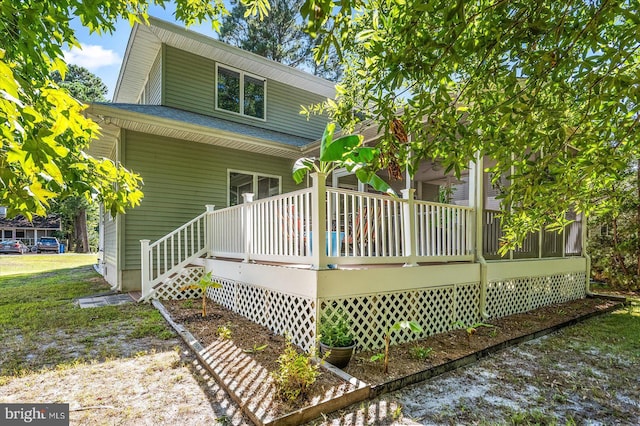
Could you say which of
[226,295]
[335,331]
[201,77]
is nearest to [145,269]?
[226,295]

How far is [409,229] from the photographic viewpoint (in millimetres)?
4848

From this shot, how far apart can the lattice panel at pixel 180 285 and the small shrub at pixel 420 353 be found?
4898 millimetres

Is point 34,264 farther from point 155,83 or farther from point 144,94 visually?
point 155,83

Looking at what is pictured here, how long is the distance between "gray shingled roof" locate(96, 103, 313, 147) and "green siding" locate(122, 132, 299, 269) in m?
0.58

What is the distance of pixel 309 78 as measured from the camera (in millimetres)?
11367

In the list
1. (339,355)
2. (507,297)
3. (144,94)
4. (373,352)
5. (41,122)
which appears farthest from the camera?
(144,94)

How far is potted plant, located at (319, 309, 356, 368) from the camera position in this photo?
360cm

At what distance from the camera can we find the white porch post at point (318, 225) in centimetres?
392

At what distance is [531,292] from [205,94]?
31.9 feet

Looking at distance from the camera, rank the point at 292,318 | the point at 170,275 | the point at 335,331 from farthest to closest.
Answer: the point at 170,275, the point at 292,318, the point at 335,331

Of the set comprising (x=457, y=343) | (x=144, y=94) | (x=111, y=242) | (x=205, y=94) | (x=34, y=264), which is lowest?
(x=34, y=264)

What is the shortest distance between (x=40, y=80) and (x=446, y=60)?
3120 mm

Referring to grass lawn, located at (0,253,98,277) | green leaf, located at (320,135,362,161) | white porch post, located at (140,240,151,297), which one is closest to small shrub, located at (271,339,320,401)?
green leaf, located at (320,135,362,161)

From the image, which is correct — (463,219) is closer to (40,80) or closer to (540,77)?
(540,77)
